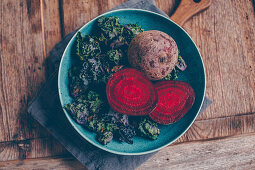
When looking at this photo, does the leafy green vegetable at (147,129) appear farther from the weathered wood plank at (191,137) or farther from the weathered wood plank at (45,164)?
the weathered wood plank at (45,164)

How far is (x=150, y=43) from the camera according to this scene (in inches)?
31.4

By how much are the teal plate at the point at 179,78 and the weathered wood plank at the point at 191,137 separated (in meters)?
0.21

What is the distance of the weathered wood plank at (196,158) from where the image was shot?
3.43ft

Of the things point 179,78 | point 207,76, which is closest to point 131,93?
point 179,78

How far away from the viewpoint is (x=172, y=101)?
2.98ft

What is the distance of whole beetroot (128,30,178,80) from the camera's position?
79 centimetres

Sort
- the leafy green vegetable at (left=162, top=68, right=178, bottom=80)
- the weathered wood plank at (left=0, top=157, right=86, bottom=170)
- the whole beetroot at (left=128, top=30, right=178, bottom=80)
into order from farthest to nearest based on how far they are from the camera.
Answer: the weathered wood plank at (left=0, top=157, right=86, bottom=170), the leafy green vegetable at (left=162, top=68, right=178, bottom=80), the whole beetroot at (left=128, top=30, right=178, bottom=80)

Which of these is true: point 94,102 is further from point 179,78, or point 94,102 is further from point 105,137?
point 179,78

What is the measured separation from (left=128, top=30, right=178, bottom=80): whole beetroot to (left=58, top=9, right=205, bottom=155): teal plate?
0.44 ft

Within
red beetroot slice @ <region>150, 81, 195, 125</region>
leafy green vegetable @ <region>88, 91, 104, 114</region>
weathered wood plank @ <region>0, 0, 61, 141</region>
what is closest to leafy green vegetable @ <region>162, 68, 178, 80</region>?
red beetroot slice @ <region>150, 81, 195, 125</region>

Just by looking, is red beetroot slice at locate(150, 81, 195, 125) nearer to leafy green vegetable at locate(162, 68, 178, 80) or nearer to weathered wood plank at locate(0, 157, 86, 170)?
leafy green vegetable at locate(162, 68, 178, 80)

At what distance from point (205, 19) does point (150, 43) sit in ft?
1.64

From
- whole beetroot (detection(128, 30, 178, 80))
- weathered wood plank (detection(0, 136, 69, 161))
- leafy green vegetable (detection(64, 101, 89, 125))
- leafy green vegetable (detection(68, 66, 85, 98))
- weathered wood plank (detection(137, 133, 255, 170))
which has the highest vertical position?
whole beetroot (detection(128, 30, 178, 80))

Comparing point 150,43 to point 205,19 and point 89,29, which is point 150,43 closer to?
point 89,29
